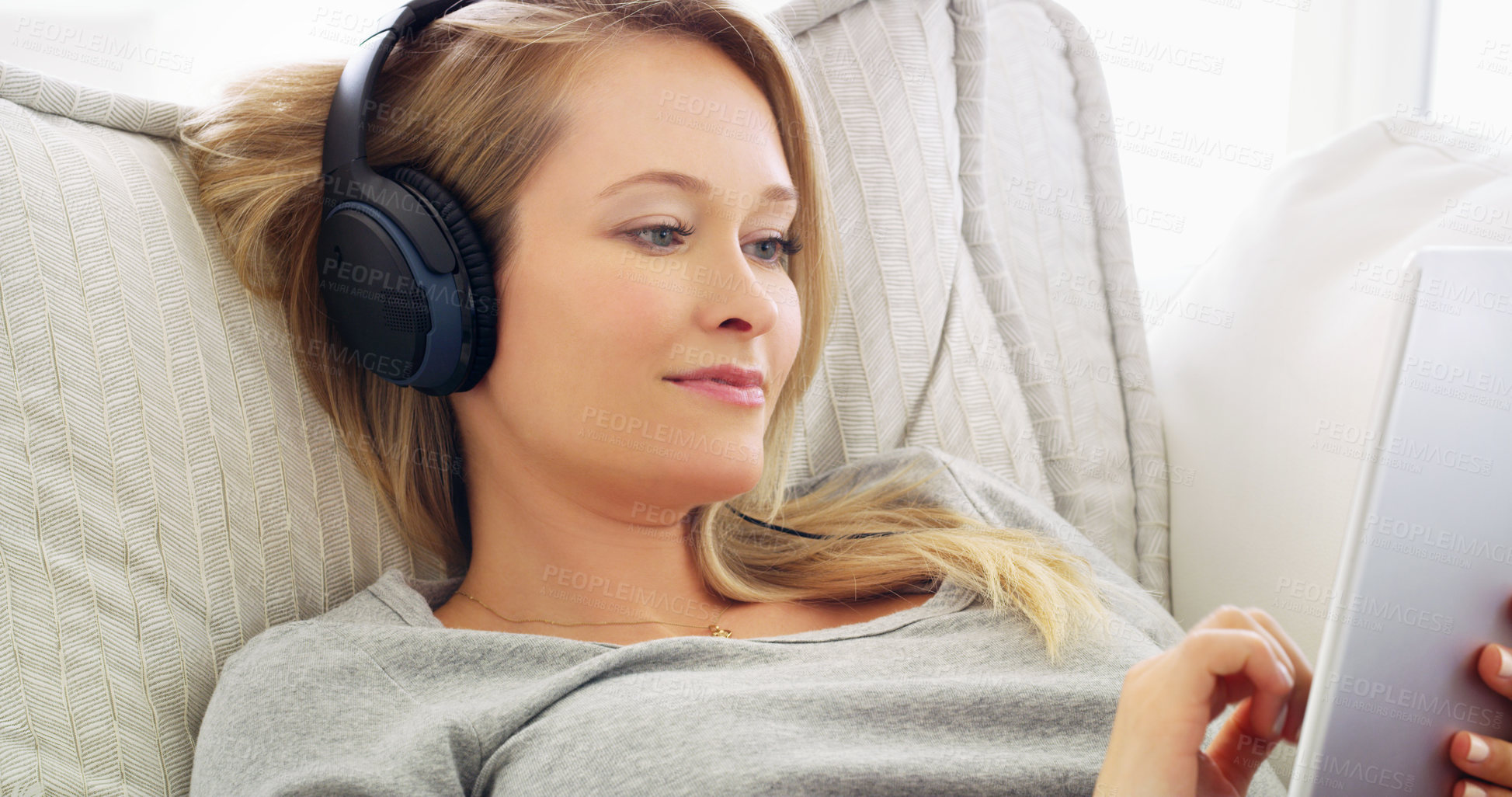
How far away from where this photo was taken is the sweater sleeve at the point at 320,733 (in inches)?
26.6

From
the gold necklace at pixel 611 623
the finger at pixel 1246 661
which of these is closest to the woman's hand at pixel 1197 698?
the finger at pixel 1246 661

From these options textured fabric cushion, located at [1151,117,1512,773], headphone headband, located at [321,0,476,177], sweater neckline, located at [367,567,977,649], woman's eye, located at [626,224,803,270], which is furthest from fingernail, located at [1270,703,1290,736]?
headphone headband, located at [321,0,476,177]

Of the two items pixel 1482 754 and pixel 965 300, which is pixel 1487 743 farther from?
pixel 965 300

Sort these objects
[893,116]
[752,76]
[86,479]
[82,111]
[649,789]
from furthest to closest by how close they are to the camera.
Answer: [893,116] → [752,76] → [82,111] → [86,479] → [649,789]

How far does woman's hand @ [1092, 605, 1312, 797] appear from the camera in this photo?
0.60m

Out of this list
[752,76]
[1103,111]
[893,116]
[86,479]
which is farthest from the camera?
[1103,111]

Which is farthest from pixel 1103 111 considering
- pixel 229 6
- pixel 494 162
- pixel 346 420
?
pixel 229 6

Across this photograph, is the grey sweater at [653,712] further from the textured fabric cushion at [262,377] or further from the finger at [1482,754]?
the finger at [1482,754]

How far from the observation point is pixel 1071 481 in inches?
48.6

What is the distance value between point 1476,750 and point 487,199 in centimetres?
80

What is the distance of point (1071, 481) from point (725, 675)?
598 millimetres

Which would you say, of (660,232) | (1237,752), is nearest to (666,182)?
(660,232)

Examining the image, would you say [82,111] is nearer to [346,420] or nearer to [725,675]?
[346,420]

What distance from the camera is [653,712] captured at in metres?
0.73
